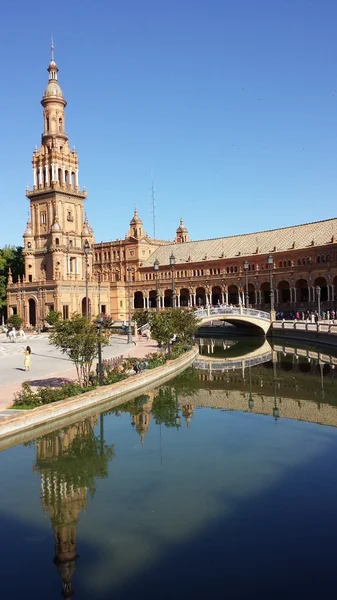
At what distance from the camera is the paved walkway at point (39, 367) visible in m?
23.9

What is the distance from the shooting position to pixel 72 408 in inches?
825

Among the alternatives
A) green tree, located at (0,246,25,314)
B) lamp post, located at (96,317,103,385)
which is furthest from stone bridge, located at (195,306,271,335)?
green tree, located at (0,246,25,314)

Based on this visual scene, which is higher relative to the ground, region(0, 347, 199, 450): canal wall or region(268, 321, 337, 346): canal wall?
region(268, 321, 337, 346): canal wall

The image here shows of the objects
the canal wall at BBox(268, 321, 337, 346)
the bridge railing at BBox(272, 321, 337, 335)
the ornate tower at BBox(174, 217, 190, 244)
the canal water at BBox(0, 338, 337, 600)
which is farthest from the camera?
the ornate tower at BBox(174, 217, 190, 244)

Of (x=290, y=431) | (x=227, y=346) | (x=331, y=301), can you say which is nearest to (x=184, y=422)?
(x=290, y=431)

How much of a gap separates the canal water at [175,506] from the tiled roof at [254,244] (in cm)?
5419

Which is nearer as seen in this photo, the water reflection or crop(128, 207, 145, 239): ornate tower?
the water reflection

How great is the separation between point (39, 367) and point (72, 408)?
10943mm

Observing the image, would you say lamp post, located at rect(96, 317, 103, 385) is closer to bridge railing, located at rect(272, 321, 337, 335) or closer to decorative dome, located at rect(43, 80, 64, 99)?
bridge railing, located at rect(272, 321, 337, 335)

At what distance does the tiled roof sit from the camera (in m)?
74.4

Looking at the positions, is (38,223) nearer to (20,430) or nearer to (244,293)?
(244,293)

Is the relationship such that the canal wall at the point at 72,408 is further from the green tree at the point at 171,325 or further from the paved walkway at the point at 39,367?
the green tree at the point at 171,325

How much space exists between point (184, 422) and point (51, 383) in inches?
277

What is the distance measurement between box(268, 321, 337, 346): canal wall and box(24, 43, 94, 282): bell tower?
3311 cm
